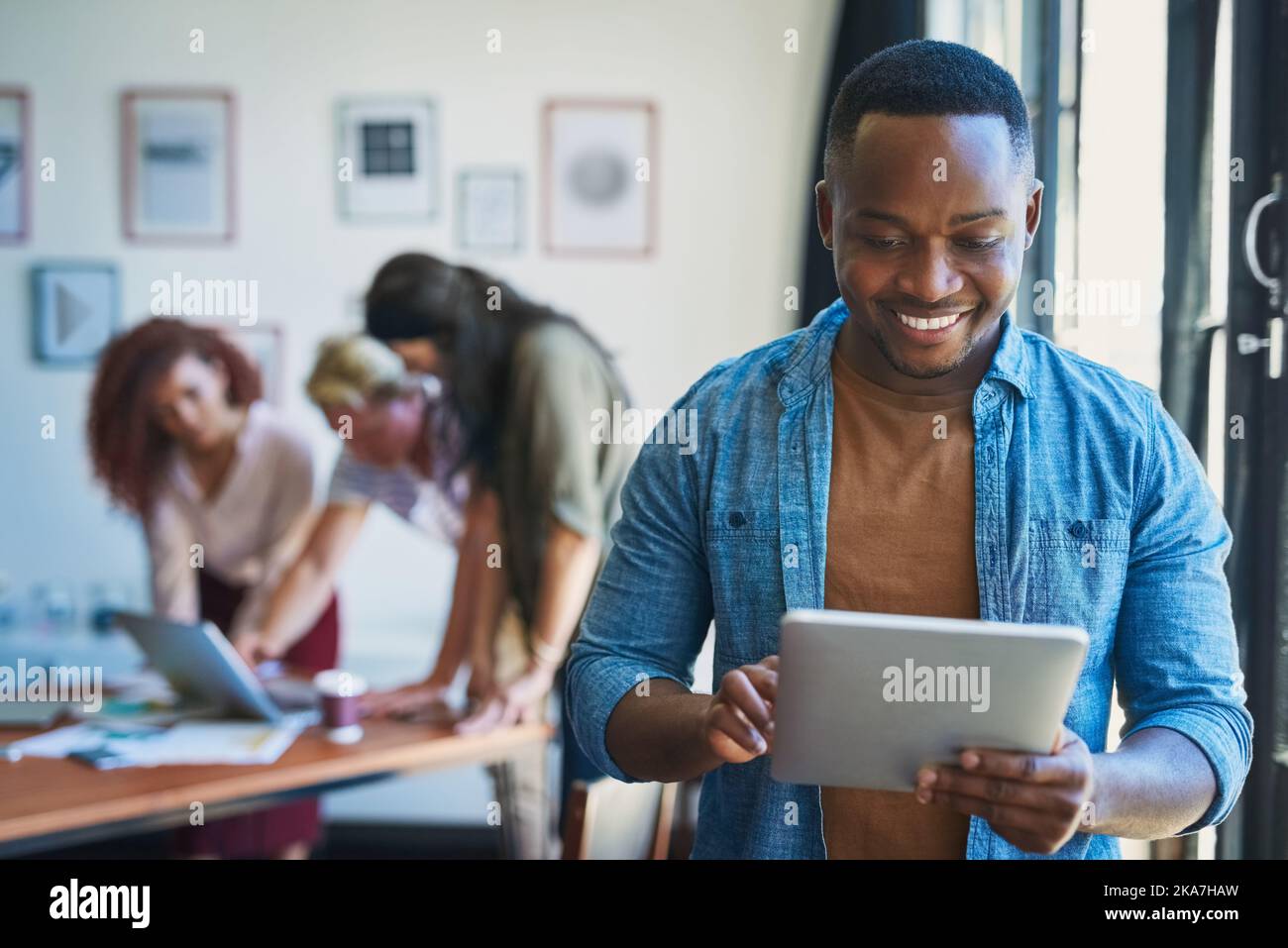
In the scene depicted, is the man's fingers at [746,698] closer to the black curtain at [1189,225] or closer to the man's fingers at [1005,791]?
the man's fingers at [1005,791]

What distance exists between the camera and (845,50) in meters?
3.09

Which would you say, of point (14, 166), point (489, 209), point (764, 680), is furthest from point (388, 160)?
point (764, 680)

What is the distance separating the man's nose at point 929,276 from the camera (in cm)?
100

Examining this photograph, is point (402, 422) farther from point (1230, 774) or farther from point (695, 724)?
point (1230, 774)

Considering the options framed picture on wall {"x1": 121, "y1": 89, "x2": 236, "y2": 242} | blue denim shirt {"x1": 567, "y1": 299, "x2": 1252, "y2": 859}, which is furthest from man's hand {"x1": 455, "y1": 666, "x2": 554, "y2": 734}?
framed picture on wall {"x1": 121, "y1": 89, "x2": 236, "y2": 242}

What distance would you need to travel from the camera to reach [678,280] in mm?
3420

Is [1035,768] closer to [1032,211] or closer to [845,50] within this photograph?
[1032,211]

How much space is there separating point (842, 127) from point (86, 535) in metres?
3.10

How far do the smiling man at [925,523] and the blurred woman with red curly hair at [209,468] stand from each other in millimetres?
1766

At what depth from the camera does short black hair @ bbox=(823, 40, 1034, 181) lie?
102cm

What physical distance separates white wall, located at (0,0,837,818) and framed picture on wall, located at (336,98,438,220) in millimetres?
40

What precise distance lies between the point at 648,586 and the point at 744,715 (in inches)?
7.6

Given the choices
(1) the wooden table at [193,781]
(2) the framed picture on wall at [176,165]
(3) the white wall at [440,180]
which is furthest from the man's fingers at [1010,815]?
(2) the framed picture on wall at [176,165]
